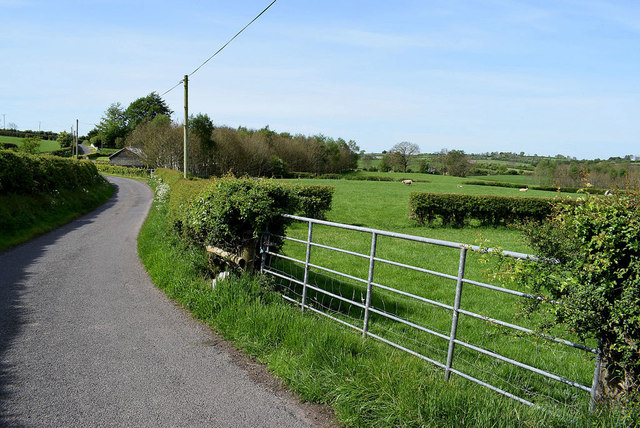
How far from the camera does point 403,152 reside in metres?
106

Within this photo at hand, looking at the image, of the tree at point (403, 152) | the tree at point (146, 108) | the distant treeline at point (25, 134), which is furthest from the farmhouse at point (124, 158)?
the tree at point (403, 152)

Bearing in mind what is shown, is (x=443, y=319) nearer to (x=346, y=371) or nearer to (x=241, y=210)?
(x=346, y=371)

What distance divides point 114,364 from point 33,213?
45.9 ft

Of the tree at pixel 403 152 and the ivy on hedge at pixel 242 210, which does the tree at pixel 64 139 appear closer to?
the tree at pixel 403 152

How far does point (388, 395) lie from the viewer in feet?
11.6

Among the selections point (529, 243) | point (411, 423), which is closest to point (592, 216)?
point (529, 243)

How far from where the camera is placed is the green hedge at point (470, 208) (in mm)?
20547

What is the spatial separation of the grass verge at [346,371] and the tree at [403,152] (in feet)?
334

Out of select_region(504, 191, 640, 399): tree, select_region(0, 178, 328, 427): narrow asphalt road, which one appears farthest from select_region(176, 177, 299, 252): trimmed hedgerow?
select_region(504, 191, 640, 399): tree

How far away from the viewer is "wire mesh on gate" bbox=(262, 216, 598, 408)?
379 centimetres

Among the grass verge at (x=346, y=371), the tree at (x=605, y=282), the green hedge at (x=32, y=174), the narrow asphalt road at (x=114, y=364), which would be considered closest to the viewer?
the tree at (x=605, y=282)

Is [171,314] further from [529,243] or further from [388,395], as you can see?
[529,243]

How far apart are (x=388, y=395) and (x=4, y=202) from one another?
16017mm

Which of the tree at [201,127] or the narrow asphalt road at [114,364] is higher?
the tree at [201,127]
